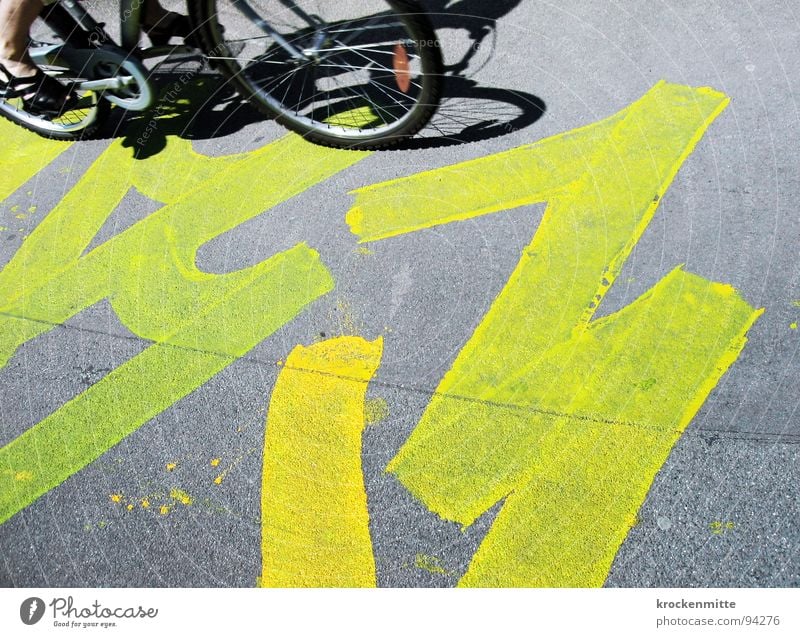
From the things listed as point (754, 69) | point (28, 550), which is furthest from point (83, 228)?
point (754, 69)

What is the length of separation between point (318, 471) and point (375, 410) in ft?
1.06

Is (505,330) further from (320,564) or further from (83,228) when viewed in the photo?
(83,228)

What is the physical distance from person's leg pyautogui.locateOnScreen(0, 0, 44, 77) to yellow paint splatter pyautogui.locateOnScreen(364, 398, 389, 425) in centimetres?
260

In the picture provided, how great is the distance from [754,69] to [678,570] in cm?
250

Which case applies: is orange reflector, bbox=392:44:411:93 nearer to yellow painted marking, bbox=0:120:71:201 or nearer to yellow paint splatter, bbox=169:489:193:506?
yellow painted marking, bbox=0:120:71:201

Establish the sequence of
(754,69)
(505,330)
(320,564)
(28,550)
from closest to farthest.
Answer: (320,564) < (28,550) < (505,330) < (754,69)

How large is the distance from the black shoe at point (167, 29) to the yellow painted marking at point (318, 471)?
6.46 ft

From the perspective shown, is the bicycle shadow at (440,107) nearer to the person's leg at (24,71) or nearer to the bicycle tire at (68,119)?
the bicycle tire at (68,119)

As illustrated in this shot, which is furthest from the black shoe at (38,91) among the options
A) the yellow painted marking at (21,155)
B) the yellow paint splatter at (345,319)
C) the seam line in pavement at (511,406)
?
the yellow paint splatter at (345,319)

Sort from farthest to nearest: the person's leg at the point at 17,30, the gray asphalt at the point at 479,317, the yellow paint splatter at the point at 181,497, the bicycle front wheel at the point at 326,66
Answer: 1. the bicycle front wheel at the point at 326,66
2. the person's leg at the point at 17,30
3. the yellow paint splatter at the point at 181,497
4. the gray asphalt at the point at 479,317

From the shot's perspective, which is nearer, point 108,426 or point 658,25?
point 108,426

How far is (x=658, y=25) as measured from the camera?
3658mm

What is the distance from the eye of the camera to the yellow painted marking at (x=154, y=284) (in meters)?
2.87

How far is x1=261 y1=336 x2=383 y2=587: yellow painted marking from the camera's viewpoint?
245cm
